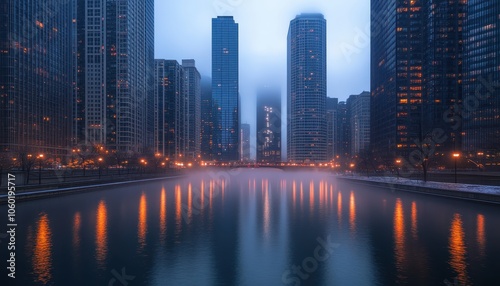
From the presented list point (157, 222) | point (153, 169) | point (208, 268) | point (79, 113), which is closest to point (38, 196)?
point (157, 222)

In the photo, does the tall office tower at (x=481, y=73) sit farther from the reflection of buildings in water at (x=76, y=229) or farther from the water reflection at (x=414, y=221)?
the reflection of buildings in water at (x=76, y=229)

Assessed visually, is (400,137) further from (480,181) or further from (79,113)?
(79,113)

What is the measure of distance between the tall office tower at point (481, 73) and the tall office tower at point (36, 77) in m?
140

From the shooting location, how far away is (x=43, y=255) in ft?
44.3

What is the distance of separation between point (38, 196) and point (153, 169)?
2181 inches

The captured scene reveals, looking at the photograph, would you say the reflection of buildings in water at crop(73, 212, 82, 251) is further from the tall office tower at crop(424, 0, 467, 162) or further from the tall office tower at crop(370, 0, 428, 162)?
the tall office tower at crop(424, 0, 467, 162)

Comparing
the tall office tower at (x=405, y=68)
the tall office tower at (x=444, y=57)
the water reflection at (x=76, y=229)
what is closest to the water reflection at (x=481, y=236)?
the water reflection at (x=76, y=229)

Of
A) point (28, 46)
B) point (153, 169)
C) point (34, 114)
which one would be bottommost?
point (153, 169)

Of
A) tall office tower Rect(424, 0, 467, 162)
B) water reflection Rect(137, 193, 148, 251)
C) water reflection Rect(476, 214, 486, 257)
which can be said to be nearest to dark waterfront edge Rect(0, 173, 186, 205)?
water reflection Rect(137, 193, 148, 251)

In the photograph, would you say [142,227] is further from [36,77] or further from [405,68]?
[405,68]

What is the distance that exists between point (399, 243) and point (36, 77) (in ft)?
492

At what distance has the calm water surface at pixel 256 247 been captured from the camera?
36.9 feet

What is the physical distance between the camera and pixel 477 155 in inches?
4402

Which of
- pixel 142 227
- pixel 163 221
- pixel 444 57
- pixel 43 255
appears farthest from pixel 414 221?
pixel 444 57
